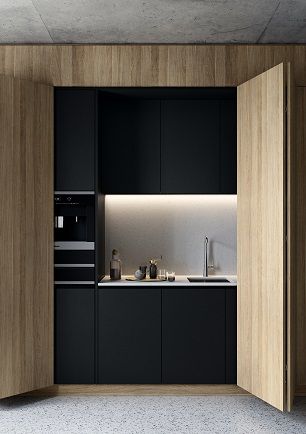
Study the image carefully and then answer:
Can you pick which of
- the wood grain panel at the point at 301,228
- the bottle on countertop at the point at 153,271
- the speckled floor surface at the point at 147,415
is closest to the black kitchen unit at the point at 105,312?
the speckled floor surface at the point at 147,415

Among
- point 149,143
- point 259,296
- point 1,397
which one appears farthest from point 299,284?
point 1,397

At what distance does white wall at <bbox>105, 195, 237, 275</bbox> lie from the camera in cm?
471

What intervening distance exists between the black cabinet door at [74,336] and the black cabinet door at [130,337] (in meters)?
0.08

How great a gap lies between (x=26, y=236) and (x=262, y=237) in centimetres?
174

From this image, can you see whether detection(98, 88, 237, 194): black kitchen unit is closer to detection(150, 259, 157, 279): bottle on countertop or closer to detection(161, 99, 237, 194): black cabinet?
detection(161, 99, 237, 194): black cabinet

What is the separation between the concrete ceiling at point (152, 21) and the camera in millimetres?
3438

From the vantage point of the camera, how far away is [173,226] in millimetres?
4730

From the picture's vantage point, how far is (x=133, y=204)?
4715 mm

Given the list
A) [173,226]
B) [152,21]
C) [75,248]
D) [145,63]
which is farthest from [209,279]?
[152,21]

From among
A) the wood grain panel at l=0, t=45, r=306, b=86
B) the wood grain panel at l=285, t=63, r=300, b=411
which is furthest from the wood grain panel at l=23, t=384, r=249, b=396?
the wood grain panel at l=0, t=45, r=306, b=86

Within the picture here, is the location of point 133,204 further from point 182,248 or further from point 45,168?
point 45,168

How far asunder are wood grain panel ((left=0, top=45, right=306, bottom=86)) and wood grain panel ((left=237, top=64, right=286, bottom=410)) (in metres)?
0.27

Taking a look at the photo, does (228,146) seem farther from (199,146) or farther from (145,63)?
(145,63)

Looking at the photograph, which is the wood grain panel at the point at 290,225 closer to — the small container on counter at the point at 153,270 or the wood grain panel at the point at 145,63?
the wood grain panel at the point at 145,63
